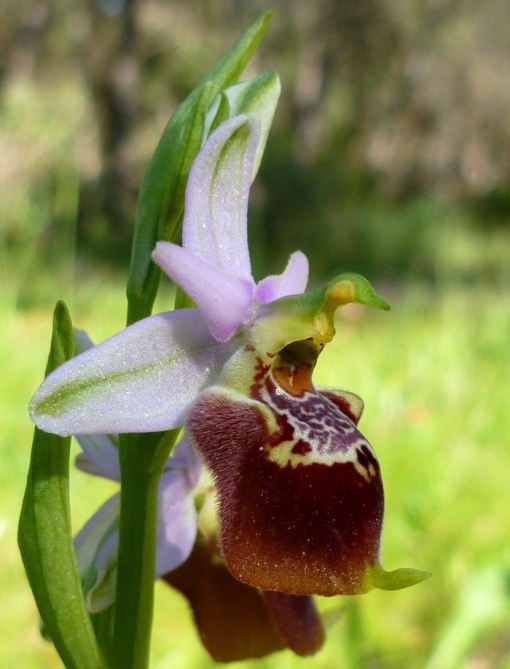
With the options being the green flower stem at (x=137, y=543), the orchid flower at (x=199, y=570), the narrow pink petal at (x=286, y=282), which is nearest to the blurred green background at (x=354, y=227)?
the orchid flower at (x=199, y=570)

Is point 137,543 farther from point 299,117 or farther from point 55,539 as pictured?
point 299,117

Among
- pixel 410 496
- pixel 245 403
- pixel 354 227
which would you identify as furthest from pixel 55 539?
pixel 354 227

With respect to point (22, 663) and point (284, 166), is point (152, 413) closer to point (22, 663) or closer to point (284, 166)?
point (22, 663)

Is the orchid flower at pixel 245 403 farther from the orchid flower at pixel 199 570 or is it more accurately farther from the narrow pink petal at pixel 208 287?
the orchid flower at pixel 199 570

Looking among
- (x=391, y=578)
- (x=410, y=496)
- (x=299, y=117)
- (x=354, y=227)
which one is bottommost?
(x=354, y=227)

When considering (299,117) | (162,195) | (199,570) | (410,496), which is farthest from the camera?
(299,117)

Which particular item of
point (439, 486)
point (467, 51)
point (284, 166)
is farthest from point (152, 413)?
point (467, 51)

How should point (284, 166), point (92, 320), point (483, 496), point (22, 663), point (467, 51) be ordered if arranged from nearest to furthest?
1. point (22, 663)
2. point (483, 496)
3. point (92, 320)
4. point (284, 166)
5. point (467, 51)
